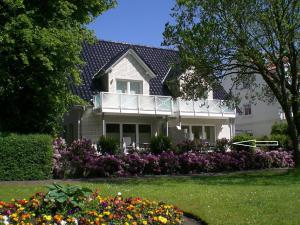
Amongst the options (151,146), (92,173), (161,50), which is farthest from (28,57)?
(161,50)

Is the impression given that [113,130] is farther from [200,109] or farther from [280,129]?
[280,129]

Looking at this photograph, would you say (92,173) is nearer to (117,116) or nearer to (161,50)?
(117,116)

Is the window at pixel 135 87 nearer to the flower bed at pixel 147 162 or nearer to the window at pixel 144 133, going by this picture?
the window at pixel 144 133

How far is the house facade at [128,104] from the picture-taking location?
107 feet

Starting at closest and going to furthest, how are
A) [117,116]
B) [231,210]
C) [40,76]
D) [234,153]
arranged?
[231,210]
[40,76]
[234,153]
[117,116]

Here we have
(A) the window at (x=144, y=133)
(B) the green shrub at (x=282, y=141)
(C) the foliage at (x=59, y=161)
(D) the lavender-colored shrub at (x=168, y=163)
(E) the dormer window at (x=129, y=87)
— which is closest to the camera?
(C) the foliage at (x=59, y=161)

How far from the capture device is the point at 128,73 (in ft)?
113

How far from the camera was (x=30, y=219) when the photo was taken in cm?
819

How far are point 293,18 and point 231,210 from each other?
46.3 ft

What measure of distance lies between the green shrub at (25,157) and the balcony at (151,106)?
478 inches

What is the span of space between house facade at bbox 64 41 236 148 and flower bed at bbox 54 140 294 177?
20.1 ft

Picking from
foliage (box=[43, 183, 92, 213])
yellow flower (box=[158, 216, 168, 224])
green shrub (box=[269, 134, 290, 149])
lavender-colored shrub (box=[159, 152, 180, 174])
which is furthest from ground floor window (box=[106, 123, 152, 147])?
yellow flower (box=[158, 216, 168, 224])

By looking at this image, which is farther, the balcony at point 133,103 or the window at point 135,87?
the window at point 135,87

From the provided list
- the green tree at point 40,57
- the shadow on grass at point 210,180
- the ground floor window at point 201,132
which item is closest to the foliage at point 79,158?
the shadow on grass at point 210,180
